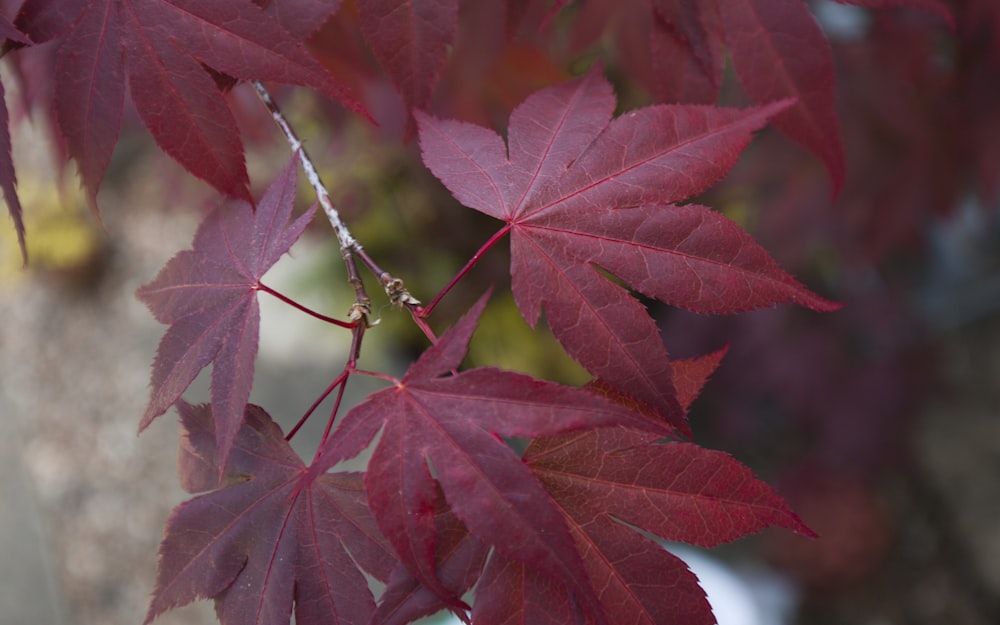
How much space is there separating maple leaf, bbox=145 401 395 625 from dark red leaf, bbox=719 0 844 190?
1.35ft

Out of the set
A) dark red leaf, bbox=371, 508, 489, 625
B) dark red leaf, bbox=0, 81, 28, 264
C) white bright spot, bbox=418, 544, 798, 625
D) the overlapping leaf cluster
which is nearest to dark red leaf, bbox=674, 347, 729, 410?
the overlapping leaf cluster

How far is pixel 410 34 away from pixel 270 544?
1.16ft

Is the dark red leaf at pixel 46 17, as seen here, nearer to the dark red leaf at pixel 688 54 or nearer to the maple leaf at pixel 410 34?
the maple leaf at pixel 410 34

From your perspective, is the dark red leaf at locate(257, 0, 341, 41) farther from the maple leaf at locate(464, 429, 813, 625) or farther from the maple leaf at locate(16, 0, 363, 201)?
the maple leaf at locate(464, 429, 813, 625)

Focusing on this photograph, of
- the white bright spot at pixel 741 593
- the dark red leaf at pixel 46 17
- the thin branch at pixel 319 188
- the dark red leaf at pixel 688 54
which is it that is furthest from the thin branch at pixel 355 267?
the white bright spot at pixel 741 593

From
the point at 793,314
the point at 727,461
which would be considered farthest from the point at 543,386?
the point at 793,314

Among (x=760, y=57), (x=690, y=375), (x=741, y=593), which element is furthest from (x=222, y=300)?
(x=741, y=593)

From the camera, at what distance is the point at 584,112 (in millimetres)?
542

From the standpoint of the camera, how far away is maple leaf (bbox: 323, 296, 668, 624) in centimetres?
40

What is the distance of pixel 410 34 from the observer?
526 mm

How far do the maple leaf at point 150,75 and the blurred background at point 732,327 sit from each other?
354 mm

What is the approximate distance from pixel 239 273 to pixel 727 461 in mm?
339

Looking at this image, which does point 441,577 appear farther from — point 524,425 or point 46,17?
point 46,17

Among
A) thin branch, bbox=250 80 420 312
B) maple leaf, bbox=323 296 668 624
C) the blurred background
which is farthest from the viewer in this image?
the blurred background
